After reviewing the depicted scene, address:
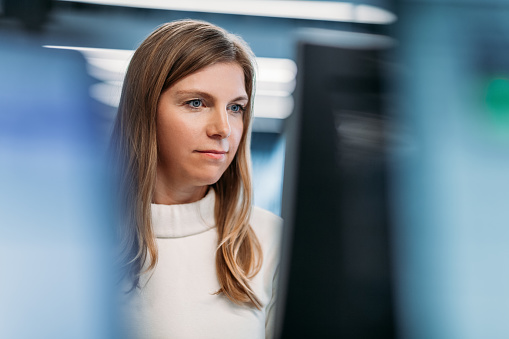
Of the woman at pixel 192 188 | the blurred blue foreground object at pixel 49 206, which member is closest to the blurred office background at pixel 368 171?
the blurred blue foreground object at pixel 49 206

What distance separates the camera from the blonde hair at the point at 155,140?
20.0 inches

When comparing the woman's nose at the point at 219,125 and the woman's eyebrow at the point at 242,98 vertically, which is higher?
the woman's eyebrow at the point at 242,98

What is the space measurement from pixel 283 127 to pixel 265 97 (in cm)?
3

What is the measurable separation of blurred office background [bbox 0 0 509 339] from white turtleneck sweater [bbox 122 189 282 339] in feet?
0.68

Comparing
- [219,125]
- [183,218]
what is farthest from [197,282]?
[219,125]

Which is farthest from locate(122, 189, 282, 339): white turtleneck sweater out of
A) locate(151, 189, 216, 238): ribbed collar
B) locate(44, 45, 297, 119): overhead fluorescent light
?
locate(44, 45, 297, 119): overhead fluorescent light

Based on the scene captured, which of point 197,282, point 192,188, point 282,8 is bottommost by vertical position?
point 197,282

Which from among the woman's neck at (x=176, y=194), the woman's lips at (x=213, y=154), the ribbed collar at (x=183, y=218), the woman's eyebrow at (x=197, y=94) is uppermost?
the woman's eyebrow at (x=197, y=94)

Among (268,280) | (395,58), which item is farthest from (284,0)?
(268,280)

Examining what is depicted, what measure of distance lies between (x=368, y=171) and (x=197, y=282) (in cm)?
33

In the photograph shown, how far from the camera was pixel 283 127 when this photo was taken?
1.49ft

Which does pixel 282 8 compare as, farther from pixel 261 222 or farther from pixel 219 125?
pixel 261 222

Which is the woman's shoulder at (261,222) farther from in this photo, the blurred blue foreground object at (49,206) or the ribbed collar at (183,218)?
the blurred blue foreground object at (49,206)

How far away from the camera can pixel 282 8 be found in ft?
1.24
